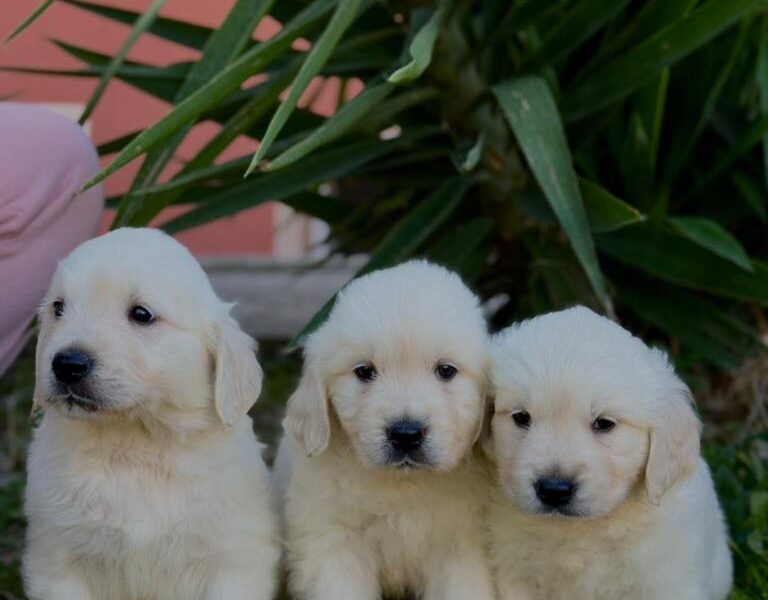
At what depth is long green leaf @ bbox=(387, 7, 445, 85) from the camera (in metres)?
3.63

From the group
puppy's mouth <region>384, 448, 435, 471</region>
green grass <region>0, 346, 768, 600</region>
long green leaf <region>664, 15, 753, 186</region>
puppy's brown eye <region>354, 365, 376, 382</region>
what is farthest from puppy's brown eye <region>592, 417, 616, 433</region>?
long green leaf <region>664, 15, 753, 186</region>

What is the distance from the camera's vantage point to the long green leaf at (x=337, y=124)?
142 inches

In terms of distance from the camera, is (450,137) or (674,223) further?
(450,137)

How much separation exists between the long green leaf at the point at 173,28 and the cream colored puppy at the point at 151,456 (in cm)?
201

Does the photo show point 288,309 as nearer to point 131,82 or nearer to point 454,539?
point 131,82

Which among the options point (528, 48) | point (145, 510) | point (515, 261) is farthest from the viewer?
point (515, 261)

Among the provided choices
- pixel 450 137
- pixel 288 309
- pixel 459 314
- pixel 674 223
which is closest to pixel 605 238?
pixel 674 223

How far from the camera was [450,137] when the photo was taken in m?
5.26

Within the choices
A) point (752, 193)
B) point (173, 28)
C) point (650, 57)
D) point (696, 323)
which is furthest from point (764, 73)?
point (173, 28)

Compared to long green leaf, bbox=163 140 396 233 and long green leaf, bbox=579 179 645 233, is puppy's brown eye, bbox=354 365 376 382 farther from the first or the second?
long green leaf, bbox=163 140 396 233

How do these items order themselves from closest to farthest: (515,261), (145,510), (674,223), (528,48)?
(145,510)
(674,223)
(528,48)
(515,261)

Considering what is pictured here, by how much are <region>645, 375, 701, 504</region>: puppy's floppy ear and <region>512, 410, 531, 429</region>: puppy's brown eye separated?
288 millimetres

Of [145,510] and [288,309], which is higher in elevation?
[145,510]

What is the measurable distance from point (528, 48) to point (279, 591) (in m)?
2.31
